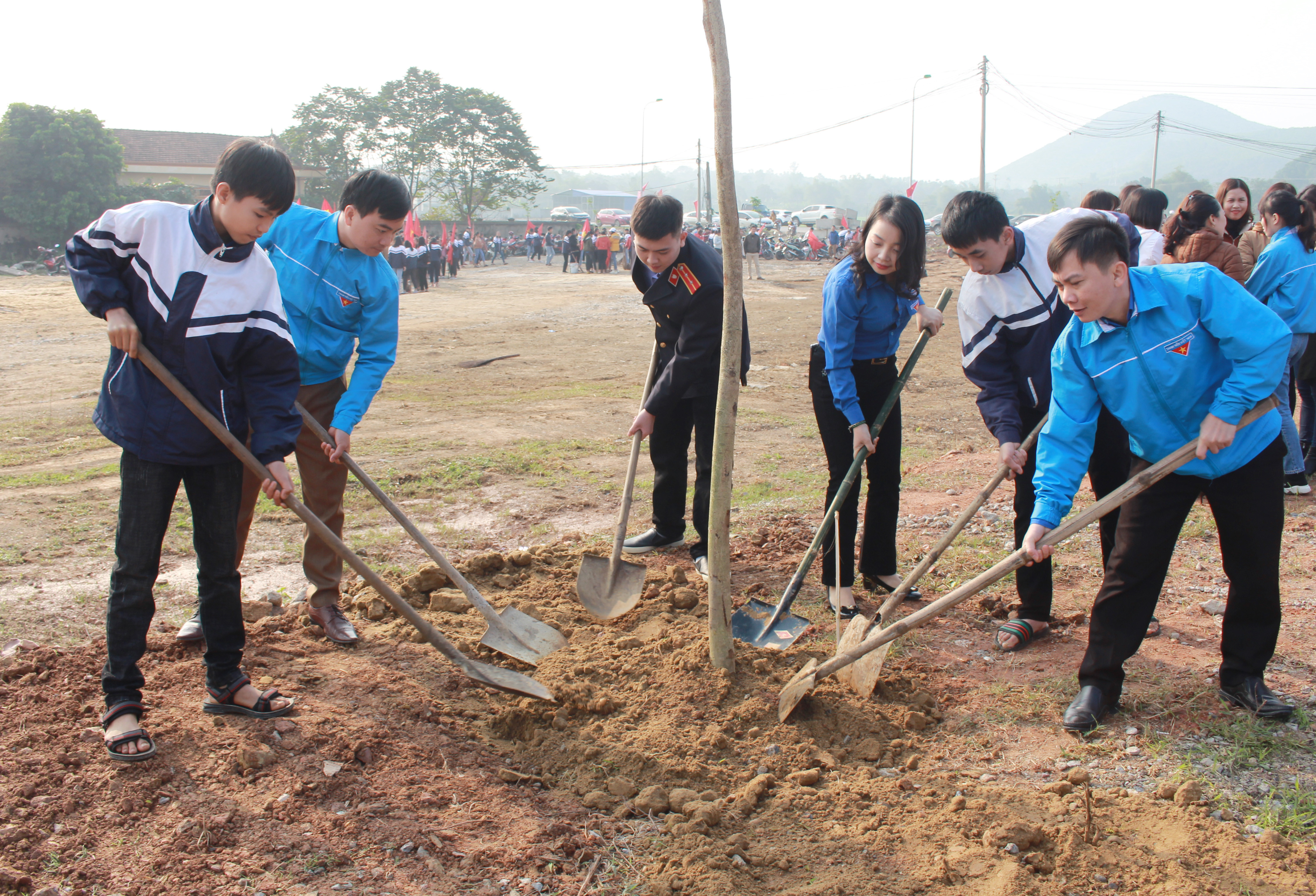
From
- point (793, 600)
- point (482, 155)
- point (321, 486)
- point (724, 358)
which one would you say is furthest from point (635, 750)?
point (482, 155)

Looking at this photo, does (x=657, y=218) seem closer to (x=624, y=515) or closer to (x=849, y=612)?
(x=624, y=515)

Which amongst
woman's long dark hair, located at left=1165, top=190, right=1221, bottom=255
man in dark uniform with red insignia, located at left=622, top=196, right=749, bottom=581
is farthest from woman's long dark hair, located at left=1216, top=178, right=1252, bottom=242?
man in dark uniform with red insignia, located at left=622, top=196, right=749, bottom=581

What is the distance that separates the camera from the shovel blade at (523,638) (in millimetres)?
3418

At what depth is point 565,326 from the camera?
15680 mm

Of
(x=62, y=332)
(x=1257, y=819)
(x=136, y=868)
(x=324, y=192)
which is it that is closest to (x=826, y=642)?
(x=1257, y=819)

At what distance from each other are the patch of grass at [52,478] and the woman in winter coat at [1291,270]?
7.45 metres

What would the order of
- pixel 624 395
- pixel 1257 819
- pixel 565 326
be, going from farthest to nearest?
pixel 565 326 → pixel 624 395 → pixel 1257 819

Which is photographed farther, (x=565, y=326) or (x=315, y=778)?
(x=565, y=326)

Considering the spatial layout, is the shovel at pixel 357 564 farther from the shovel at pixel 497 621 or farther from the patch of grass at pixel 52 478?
the patch of grass at pixel 52 478

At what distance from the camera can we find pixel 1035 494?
10.8 ft

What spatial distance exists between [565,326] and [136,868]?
1393cm

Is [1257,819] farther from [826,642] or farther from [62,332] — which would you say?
[62,332]

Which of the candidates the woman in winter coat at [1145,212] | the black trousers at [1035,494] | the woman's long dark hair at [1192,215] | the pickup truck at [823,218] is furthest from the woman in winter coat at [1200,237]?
the pickup truck at [823,218]

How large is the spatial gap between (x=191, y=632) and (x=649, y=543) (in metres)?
2.30
